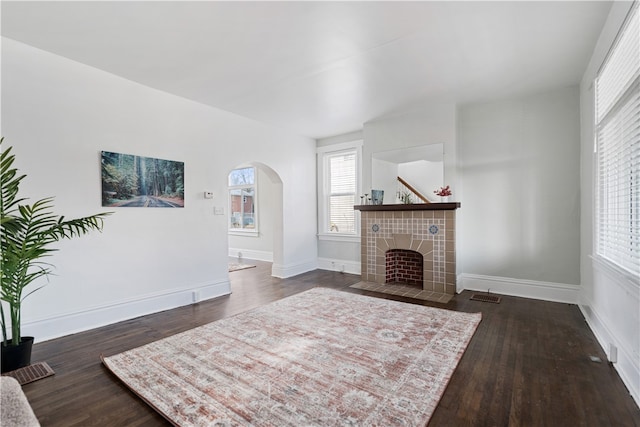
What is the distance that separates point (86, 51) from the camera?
2.96 m

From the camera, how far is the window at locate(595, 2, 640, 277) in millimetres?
2137

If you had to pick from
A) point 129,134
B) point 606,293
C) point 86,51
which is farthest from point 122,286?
point 606,293

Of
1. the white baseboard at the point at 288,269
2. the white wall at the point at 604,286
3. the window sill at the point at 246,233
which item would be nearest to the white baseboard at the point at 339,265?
the white baseboard at the point at 288,269

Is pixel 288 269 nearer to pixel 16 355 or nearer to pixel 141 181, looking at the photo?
pixel 141 181

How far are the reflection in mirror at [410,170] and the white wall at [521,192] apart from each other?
0.61 meters

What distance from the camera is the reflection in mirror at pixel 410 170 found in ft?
16.6

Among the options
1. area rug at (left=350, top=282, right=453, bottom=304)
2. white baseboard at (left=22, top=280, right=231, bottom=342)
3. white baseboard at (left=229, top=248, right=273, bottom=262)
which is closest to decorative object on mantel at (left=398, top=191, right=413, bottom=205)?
area rug at (left=350, top=282, right=453, bottom=304)

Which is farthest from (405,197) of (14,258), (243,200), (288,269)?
(14,258)

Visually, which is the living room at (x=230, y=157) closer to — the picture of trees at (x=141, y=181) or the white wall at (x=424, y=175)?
the picture of trees at (x=141, y=181)

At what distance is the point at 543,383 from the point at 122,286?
13.3ft

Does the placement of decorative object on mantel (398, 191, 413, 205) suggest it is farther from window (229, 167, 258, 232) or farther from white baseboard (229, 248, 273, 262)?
window (229, 167, 258, 232)

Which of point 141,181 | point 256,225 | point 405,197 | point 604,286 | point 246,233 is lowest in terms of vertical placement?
point 604,286

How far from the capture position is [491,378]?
7.32 ft

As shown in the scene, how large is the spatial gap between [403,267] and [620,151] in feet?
11.1
